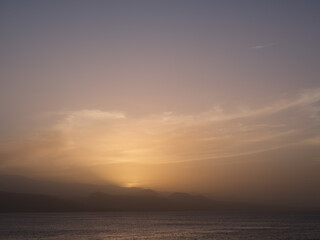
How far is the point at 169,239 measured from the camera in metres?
80.1

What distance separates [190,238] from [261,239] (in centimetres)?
1598

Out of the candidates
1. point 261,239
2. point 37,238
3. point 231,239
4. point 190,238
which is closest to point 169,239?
point 190,238

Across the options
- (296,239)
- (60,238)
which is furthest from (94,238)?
(296,239)

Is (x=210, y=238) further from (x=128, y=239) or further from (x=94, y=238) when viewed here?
(x=94, y=238)

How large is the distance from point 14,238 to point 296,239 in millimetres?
64509

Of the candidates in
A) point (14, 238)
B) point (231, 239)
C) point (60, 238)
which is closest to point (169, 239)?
point (231, 239)

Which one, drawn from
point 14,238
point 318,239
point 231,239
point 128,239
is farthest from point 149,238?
point 318,239

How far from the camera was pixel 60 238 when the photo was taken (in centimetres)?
8250

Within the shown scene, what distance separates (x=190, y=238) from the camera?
8175cm

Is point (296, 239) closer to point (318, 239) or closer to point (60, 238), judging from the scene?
point (318, 239)

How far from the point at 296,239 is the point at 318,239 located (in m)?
4.86

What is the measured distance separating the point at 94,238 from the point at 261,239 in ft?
125

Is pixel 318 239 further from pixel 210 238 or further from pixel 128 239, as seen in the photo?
pixel 128 239

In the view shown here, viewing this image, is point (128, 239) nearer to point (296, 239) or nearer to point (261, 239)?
point (261, 239)
